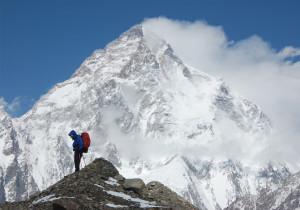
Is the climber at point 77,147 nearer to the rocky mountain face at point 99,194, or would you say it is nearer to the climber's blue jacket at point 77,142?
the climber's blue jacket at point 77,142

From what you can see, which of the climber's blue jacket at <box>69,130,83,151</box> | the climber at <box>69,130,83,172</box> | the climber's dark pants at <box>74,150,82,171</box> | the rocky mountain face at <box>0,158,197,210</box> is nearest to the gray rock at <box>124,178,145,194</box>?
the rocky mountain face at <box>0,158,197,210</box>

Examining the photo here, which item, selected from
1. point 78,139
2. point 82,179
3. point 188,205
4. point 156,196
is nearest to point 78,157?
point 78,139

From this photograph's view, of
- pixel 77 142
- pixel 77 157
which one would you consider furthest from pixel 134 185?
pixel 77 142

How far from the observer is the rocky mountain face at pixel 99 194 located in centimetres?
2691

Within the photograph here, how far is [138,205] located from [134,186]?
3537mm

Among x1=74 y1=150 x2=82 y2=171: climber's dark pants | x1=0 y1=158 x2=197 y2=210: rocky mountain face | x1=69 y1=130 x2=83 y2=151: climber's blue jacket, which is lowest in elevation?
x1=0 y1=158 x2=197 y2=210: rocky mountain face

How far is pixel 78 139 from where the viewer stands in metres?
34.0

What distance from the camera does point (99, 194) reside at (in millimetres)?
28609

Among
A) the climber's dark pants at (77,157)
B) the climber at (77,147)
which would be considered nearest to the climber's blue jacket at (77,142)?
the climber at (77,147)

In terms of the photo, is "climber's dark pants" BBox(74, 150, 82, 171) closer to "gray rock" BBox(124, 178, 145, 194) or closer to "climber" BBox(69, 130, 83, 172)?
"climber" BBox(69, 130, 83, 172)

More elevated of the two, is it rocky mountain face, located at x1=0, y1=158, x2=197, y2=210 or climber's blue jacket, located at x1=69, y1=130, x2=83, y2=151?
climber's blue jacket, located at x1=69, y1=130, x2=83, y2=151

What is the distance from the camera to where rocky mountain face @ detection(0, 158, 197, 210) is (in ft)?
88.3

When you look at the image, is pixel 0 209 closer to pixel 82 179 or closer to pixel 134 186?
pixel 82 179

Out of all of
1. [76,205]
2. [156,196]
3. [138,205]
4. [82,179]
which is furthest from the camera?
[156,196]
